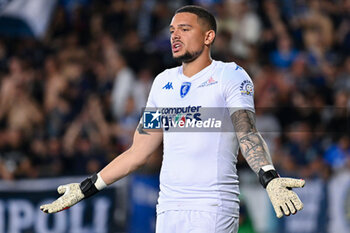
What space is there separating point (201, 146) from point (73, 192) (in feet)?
3.56

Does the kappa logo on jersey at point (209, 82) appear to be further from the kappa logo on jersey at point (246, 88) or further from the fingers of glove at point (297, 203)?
the fingers of glove at point (297, 203)

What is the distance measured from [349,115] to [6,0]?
20.0 feet

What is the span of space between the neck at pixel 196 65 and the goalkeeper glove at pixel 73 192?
107 centimetres

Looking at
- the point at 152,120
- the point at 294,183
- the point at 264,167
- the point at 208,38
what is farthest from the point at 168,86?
the point at 294,183

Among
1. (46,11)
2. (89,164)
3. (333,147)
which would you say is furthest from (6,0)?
(333,147)

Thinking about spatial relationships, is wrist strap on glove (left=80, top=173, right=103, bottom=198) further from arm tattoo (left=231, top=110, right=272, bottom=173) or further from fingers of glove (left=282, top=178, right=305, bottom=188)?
fingers of glove (left=282, top=178, right=305, bottom=188)

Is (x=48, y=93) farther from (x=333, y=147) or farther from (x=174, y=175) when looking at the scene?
(x=174, y=175)

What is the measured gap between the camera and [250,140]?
4930 millimetres

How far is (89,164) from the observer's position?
11367mm

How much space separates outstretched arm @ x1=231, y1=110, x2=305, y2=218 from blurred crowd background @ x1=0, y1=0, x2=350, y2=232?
249 inches

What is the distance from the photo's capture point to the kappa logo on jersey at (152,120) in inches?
216

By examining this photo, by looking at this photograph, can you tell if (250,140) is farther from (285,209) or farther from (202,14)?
(202,14)

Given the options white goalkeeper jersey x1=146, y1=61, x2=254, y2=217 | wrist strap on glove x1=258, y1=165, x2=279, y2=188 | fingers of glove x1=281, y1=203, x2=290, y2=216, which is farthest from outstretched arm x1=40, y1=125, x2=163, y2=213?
fingers of glove x1=281, y1=203, x2=290, y2=216

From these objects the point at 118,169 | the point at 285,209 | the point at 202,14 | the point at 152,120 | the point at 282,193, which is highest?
the point at 202,14
